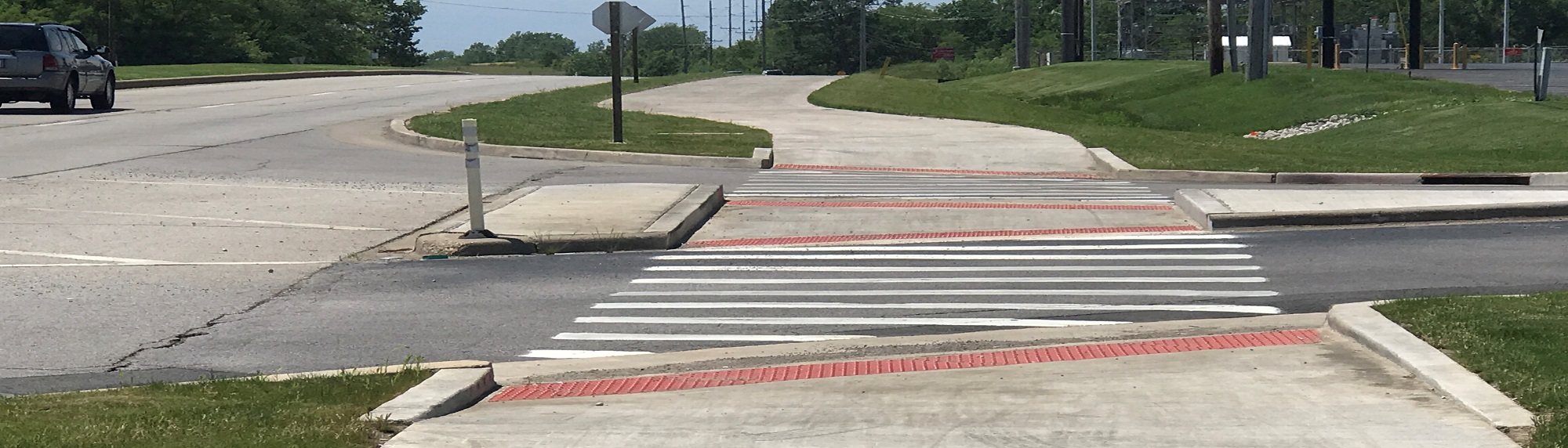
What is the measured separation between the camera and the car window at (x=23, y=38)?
2755cm

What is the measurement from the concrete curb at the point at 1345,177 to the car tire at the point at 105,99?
18985mm

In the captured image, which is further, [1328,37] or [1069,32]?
[1069,32]

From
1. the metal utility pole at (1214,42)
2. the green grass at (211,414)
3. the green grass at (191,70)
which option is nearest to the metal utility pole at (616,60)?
the green grass at (211,414)

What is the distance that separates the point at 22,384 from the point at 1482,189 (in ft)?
46.8

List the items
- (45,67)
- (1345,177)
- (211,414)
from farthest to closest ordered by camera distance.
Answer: (45,67)
(1345,177)
(211,414)

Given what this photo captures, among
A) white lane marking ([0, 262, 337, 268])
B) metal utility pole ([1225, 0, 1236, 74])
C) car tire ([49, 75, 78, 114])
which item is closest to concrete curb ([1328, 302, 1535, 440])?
white lane marking ([0, 262, 337, 268])

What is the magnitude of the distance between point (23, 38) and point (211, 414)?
80.3 feet

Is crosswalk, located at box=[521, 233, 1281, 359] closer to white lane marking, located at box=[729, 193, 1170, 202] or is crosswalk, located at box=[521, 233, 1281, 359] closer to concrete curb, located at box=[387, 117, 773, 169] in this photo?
white lane marking, located at box=[729, 193, 1170, 202]

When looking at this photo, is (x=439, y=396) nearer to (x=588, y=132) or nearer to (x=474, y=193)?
(x=474, y=193)

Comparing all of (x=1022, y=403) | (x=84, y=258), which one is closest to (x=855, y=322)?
(x=1022, y=403)

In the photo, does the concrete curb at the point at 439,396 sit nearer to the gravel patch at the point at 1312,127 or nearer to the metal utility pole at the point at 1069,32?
the gravel patch at the point at 1312,127

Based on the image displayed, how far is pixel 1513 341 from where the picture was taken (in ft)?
24.9

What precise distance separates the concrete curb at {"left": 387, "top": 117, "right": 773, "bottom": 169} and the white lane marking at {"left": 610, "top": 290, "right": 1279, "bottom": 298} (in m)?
10.8

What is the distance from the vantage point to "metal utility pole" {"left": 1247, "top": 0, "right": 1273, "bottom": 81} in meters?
38.7
